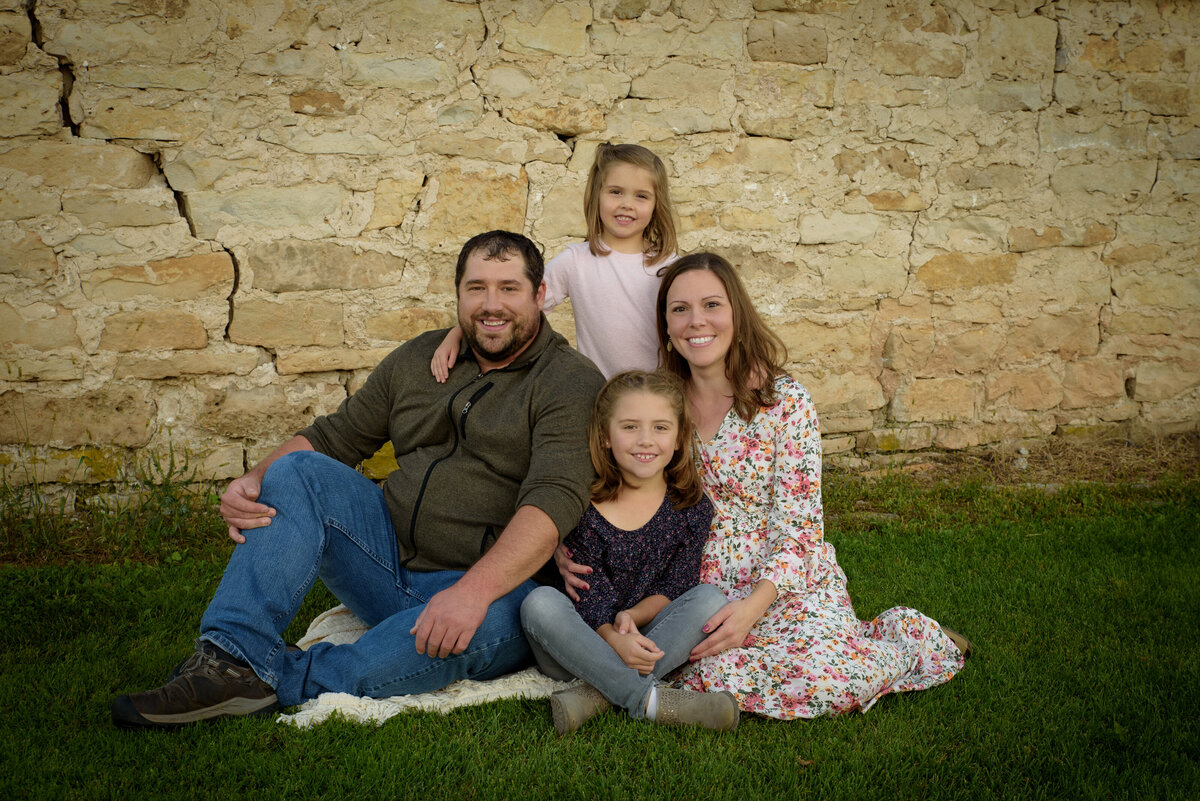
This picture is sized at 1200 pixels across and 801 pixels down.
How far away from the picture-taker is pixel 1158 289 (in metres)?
5.02

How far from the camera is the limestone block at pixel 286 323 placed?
397 centimetres

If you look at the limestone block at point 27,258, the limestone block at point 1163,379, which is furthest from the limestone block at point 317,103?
the limestone block at point 1163,379

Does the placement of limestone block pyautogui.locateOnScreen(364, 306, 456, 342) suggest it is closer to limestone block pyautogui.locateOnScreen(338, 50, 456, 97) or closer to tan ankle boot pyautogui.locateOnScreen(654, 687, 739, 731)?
limestone block pyautogui.locateOnScreen(338, 50, 456, 97)

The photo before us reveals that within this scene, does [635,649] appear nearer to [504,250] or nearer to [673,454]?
[673,454]

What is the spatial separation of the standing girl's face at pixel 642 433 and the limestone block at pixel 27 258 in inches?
102

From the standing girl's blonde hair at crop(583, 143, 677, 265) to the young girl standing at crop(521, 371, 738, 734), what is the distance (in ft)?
2.91

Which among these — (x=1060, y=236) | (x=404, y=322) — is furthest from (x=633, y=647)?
(x=1060, y=236)

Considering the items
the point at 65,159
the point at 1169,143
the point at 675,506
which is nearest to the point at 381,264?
the point at 65,159

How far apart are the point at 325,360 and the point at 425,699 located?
1989mm

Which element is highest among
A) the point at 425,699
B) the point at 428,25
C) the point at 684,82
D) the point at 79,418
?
the point at 428,25

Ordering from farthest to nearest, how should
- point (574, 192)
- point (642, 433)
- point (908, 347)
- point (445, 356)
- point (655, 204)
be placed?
point (908, 347), point (574, 192), point (655, 204), point (445, 356), point (642, 433)

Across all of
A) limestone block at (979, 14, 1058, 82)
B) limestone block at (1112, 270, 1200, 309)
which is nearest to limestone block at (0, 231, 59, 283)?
limestone block at (979, 14, 1058, 82)

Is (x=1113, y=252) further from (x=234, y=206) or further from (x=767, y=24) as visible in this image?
(x=234, y=206)

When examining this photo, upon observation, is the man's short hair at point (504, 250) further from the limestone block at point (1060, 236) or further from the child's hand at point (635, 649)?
the limestone block at point (1060, 236)
